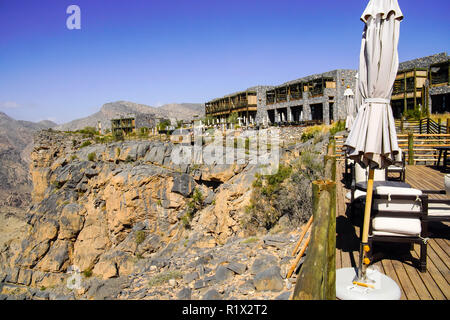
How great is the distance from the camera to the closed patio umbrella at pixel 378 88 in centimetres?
317

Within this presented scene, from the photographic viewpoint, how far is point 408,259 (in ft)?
12.8

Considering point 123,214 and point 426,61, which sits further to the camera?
point 426,61

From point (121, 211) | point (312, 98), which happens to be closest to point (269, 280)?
point (121, 211)

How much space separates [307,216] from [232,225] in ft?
18.3

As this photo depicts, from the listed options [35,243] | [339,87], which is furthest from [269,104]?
[35,243]

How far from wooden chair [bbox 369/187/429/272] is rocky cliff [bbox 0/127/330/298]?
30.5ft

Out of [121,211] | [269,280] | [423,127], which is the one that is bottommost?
[121,211]

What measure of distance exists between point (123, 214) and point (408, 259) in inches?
636

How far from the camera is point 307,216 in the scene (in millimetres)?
8406

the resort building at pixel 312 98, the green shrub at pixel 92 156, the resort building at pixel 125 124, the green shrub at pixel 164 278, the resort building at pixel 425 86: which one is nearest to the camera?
the green shrub at pixel 164 278

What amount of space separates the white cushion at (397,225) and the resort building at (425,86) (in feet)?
85.2

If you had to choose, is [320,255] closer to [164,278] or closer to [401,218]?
[401,218]

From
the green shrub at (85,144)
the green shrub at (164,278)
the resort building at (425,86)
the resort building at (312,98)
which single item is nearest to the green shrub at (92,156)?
the green shrub at (85,144)

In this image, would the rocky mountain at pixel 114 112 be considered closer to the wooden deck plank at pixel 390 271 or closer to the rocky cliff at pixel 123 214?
the rocky cliff at pixel 123 214
